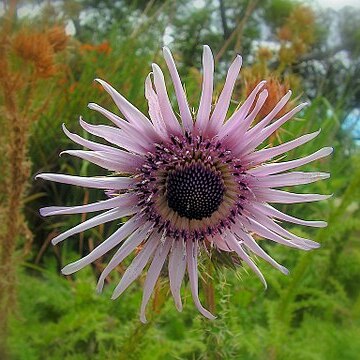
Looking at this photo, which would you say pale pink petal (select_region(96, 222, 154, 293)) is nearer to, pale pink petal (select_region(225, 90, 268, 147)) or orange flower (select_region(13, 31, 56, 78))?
pale pink petal (select_region(225, 90, 268, 147))

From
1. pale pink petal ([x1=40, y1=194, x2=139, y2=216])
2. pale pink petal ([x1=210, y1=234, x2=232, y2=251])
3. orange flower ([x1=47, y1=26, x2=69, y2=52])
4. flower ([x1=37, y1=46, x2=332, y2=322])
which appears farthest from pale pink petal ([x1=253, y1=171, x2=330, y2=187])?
orange flower ([x1=47, y1=26, x2=69, y2=52])

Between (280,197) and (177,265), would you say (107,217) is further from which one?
(280,197)

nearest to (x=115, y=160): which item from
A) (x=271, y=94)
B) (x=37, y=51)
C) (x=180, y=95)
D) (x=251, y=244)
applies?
(x=180, y=95)

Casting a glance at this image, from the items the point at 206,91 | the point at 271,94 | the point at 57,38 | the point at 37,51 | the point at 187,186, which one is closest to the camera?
the point at 206,91

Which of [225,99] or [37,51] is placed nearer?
[225,99]

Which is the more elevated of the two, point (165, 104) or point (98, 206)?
point (165, 104)
